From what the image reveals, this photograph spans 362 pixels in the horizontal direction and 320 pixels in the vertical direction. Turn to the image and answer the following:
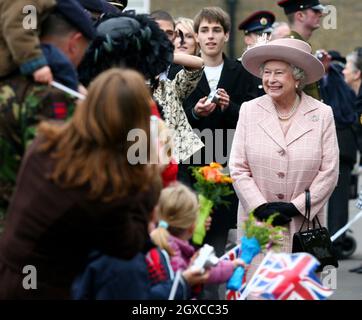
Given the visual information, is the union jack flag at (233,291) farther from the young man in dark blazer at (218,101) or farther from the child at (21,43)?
the young man in dark blazer at (218,101)

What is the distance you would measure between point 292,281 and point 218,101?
3198 mm

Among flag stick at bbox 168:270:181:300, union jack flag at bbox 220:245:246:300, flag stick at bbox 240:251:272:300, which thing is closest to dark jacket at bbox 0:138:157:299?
flag stick at bbox 168:270:181:300

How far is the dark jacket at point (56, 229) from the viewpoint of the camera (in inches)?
157

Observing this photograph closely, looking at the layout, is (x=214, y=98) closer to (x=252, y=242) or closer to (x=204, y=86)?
(x=204, y=86)

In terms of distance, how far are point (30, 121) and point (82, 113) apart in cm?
52

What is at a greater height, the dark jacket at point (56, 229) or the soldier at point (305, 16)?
the soldier at point (305, 16)

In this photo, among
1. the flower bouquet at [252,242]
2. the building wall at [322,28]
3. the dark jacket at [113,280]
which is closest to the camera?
the dark jacket at [113,280]

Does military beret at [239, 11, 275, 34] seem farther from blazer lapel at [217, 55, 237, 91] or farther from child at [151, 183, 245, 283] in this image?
child at [151, 183, 245, 283]

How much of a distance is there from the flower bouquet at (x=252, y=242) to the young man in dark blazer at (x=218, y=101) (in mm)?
2375

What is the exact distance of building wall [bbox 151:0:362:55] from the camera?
21.5 meters

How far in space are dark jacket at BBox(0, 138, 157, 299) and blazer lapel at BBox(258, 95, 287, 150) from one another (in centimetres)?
271

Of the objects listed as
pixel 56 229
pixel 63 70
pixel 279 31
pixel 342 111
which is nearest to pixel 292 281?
pixel 56 229

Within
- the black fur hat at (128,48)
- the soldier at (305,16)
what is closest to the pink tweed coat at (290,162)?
the black fur hat at (128,48)

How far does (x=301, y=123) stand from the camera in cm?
693
